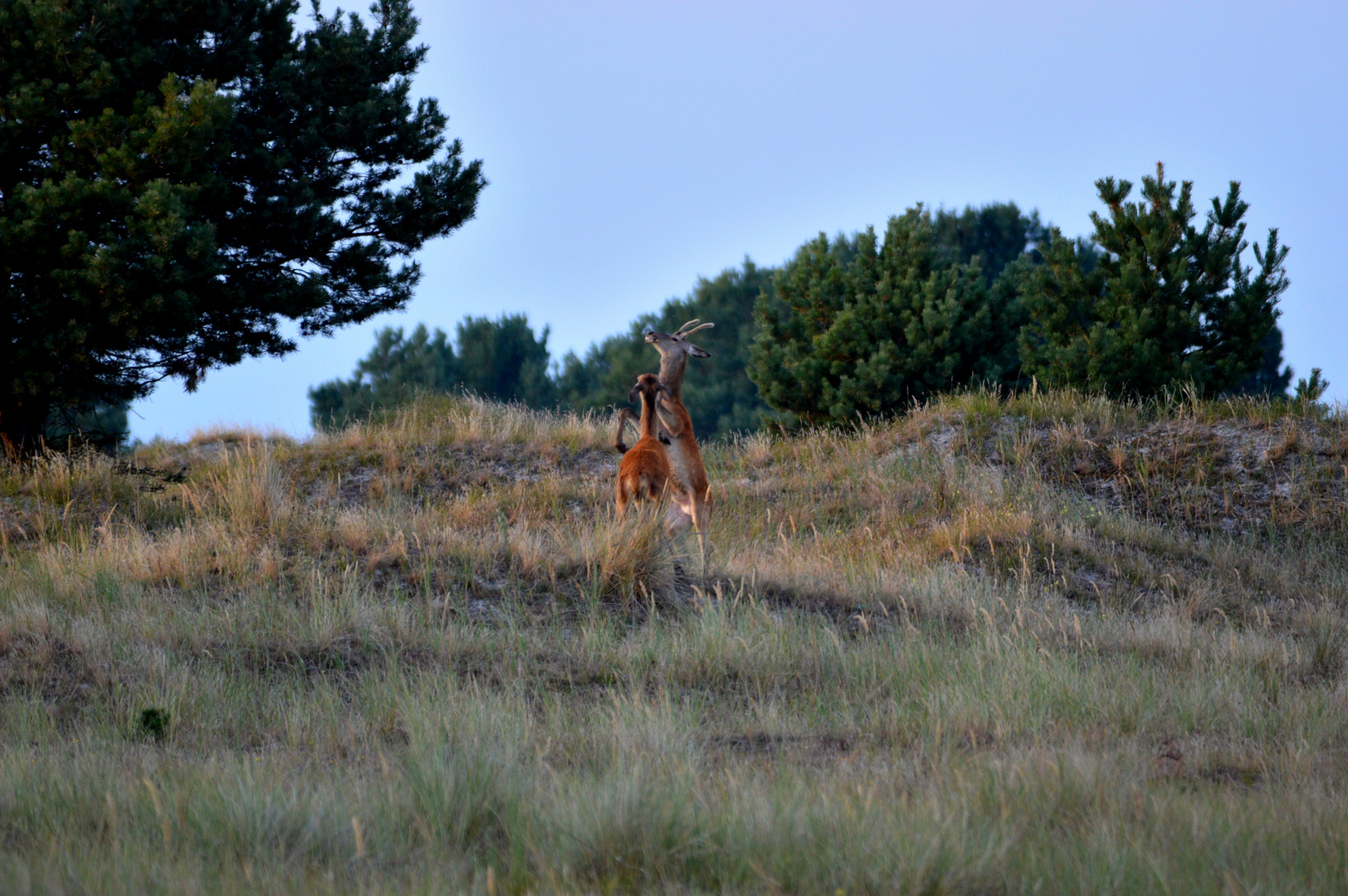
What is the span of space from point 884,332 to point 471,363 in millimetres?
27503

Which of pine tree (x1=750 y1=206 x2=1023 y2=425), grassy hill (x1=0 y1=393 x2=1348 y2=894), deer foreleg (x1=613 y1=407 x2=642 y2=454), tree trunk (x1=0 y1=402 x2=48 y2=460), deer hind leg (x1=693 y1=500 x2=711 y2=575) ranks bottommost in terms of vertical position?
grassy hill (x1=0 y1=393 x2=1348 y2=894)

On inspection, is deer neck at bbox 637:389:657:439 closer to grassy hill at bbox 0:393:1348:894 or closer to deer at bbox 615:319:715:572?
deer at bbox 615:319:715:572

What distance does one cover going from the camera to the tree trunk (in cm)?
1388

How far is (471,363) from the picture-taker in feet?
150

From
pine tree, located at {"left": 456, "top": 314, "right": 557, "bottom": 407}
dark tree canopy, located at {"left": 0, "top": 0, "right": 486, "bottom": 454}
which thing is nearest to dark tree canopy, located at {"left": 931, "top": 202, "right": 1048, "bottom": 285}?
pine tree, located at {"left": 456, "top": 314, "right": 557, "bottom": 407}

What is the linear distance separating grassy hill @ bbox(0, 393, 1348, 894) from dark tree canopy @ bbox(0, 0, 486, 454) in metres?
2.23

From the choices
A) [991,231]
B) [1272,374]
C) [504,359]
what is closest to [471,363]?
[504,359]

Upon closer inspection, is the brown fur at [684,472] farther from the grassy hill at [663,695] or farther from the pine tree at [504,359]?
the pine tree at [504,359]

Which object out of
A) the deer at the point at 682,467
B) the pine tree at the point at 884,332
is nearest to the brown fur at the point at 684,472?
the deer at the point at 682,467

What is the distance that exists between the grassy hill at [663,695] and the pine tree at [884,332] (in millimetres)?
7880

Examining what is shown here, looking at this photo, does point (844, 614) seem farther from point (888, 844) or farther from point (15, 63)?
point (15, 63)

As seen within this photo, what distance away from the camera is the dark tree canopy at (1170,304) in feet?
60.0

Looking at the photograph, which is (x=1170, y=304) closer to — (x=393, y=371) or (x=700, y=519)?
(x=700, y=519)

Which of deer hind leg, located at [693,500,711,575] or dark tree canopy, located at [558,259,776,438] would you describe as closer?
deer hind leg, located at [693,500,711,575]
